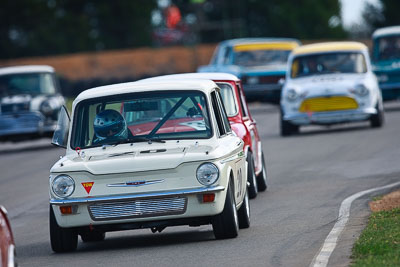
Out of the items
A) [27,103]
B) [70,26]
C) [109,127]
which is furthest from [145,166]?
[70,26]

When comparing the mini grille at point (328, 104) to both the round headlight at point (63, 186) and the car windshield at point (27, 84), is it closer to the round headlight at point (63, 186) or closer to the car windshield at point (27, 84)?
the car windshield at point (27, 84)

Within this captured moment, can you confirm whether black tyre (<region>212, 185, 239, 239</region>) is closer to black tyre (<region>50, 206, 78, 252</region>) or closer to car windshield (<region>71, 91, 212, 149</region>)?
car windshield (<region>71, 91, 212, 149</region>)

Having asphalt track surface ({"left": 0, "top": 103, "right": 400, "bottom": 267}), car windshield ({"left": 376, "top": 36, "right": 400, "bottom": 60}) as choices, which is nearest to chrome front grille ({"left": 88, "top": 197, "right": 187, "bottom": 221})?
asphalt track surface ({"left": 0, "top": 103, "right": 400, "bottom": 267})

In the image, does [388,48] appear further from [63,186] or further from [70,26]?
[70,26]

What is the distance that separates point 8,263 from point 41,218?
254 inches

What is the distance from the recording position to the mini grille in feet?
77.9

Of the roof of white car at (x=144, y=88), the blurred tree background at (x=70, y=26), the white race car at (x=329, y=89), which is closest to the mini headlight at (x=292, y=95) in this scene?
the white race car at (x=329, y=89)

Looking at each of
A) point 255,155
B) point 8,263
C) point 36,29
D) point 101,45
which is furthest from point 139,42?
point 8,263

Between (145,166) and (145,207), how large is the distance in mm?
344

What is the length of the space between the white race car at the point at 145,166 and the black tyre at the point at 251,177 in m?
→ 2.09

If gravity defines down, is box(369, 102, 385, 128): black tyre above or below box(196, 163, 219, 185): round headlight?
below

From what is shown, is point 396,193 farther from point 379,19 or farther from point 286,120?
point 379,19

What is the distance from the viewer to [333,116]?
78.1 ft

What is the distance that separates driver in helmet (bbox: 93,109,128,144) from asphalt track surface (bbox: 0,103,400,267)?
A: 98 cm
